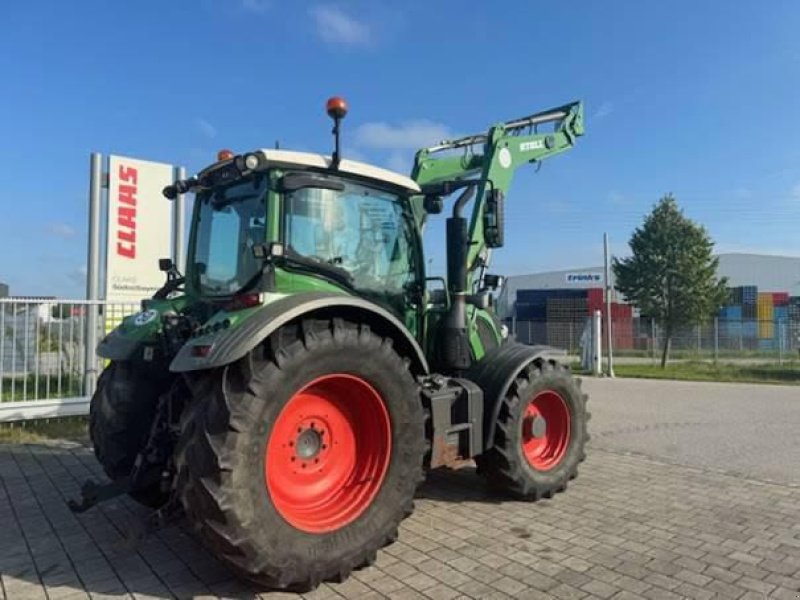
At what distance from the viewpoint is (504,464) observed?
522 centimetres

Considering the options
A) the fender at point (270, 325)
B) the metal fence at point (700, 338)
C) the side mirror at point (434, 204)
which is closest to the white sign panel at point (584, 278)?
the metal fence at point (700, 338)

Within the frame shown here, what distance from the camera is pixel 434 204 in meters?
5.32

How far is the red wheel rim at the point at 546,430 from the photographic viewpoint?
5.60m

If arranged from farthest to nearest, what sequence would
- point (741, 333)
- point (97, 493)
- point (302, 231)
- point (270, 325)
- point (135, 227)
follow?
1. point (741, 333)
2. point (135, 227)
3. point (302, 231)
4. point (97, 493)
5. point (270, 325)

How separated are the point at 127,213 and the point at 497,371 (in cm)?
722

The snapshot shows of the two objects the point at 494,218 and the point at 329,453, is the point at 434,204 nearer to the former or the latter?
the point at 494,218

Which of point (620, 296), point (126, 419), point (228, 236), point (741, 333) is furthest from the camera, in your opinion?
point (620, 296)

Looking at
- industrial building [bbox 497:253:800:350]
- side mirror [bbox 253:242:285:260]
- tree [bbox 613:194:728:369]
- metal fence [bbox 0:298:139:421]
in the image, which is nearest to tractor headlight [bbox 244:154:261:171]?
side mirror [bbox 253:242:285:260]

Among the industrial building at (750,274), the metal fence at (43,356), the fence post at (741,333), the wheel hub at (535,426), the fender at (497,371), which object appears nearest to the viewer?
the fender at (497,371)

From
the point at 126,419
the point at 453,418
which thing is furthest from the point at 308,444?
the point at 126,419

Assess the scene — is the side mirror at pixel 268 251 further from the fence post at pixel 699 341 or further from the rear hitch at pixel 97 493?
the fence post at pixel 699 341


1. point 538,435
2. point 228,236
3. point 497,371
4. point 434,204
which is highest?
point 434,204

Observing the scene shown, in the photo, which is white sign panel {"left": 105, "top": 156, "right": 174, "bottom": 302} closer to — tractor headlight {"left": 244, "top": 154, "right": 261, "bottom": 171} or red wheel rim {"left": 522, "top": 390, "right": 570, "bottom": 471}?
tractor headlight {"left": 244, "top": 154, "right": 261, "bottom": 171}

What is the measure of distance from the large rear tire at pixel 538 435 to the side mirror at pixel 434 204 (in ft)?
5.11
